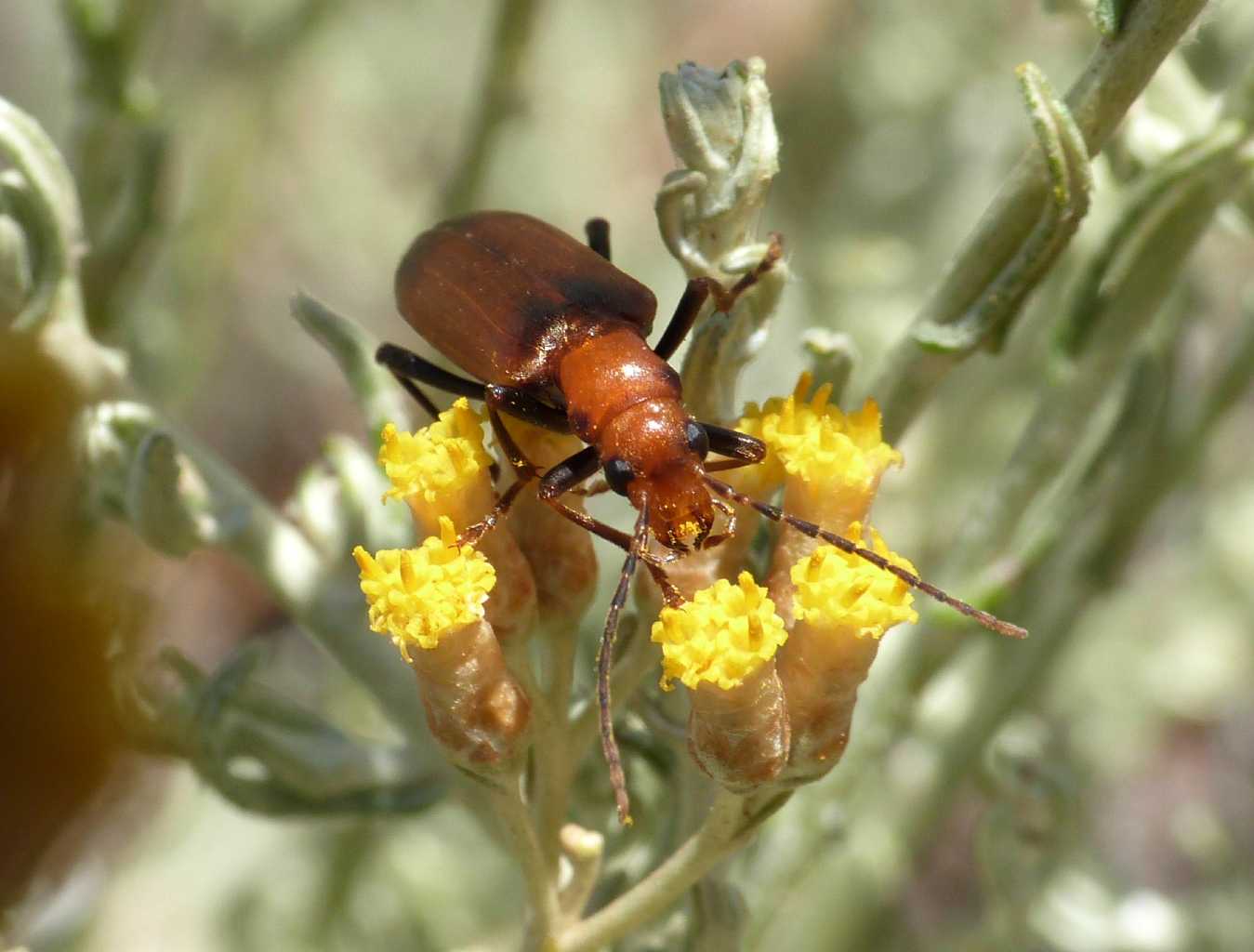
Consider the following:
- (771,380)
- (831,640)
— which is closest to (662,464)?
(831,640)

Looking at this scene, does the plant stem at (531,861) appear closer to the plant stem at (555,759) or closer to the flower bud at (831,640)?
the plant stem at (555,759)

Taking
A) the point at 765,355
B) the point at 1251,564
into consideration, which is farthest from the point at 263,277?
the point at 1251,564

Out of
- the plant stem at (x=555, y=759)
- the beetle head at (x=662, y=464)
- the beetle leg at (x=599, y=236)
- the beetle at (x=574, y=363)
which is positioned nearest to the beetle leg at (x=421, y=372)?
the beetle at (x=574, y=363)

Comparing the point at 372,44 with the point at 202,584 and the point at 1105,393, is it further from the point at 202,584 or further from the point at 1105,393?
the point at 1105,393

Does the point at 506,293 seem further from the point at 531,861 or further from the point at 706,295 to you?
the point at 531,861

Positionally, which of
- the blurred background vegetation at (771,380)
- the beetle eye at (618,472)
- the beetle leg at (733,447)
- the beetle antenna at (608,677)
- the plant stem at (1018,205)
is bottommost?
the blurred background vegetation at (771,380)

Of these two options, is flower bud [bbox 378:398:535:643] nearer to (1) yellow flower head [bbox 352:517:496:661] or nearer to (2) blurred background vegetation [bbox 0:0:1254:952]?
(1) yellow flower head [bbox 352:517:496:661]
